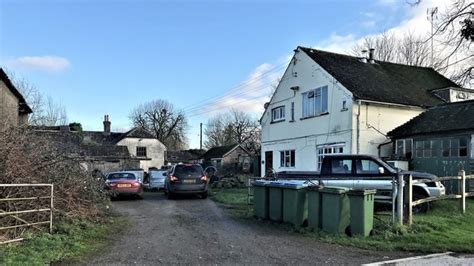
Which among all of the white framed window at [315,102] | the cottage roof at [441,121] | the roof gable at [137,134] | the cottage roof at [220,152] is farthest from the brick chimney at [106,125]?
the cottage roof at [441,121]

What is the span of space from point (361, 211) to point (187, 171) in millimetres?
12488

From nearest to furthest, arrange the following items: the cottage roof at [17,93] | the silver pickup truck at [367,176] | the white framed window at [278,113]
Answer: the silver pickup truck at [367,176] → the cottage roof at [17,93] → the white framed window at [278,113]

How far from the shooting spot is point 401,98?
25156 millimetres

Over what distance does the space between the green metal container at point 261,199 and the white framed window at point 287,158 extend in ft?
50.6

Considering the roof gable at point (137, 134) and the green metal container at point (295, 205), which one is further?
the roof gable at point (137, 134)

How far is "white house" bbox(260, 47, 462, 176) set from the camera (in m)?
24.0

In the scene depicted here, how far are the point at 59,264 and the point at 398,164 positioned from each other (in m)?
17.2

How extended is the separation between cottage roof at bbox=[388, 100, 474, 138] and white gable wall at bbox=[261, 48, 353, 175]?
8.95ft

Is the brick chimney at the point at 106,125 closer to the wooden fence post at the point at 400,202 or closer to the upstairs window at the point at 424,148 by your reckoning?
the upstairs window at the point at 424,148

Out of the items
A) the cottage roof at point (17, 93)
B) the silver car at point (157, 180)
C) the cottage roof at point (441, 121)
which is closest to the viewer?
the cottage roof at point (441, 121)

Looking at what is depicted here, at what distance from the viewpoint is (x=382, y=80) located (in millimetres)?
27047

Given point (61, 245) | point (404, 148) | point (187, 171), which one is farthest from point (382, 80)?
point (61, 245)

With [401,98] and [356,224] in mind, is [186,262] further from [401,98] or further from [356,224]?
[401,98]

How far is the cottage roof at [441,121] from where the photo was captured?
20.0m
